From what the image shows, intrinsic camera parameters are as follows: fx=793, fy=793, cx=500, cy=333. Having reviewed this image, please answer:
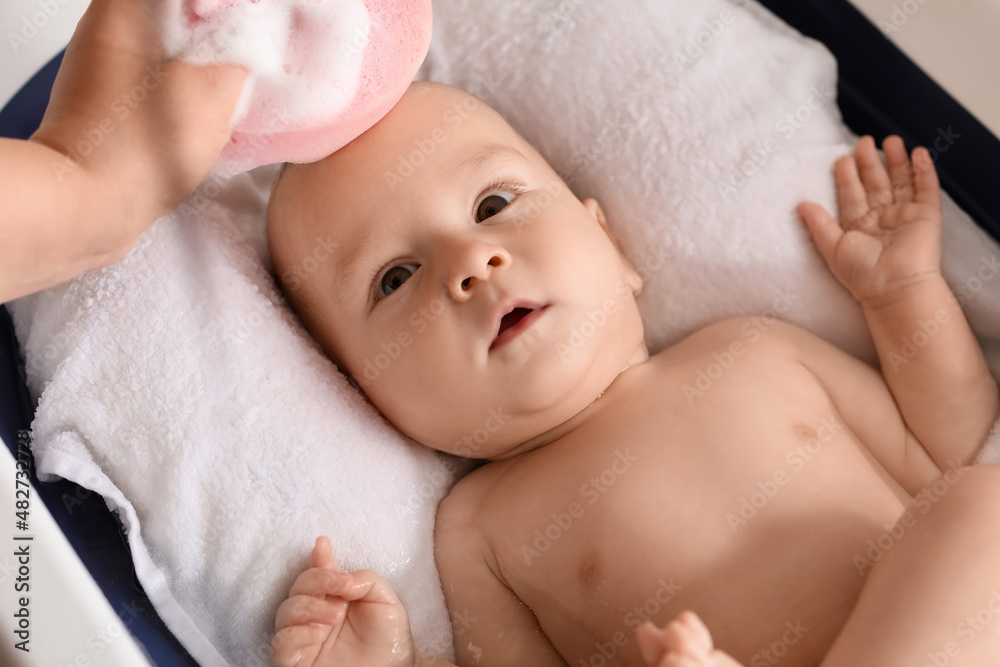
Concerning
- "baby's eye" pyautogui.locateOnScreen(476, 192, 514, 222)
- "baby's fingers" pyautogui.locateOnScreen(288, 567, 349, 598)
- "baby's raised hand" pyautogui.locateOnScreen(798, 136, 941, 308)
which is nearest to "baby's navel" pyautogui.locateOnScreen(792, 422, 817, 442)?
"baby's raised hand" pyautogui.locateOnScreen(798, 136, 941, 308)

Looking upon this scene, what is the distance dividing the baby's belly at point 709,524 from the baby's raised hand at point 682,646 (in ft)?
0.65

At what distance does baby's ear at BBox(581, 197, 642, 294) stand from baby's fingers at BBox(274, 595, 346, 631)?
551mm

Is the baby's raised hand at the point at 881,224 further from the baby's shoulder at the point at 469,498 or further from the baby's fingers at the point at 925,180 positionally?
the baby's shoulder at the point at 469,498

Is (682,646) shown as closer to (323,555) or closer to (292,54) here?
(323,555)

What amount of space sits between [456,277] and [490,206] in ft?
0.46

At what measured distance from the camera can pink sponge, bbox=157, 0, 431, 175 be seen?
2.58 ft

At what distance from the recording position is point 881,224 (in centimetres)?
105

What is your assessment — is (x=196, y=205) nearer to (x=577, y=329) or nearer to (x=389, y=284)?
(x=389, y=284)

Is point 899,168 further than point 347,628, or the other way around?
point 899,168

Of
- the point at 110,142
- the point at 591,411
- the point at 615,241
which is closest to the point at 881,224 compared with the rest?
the point at 615,241

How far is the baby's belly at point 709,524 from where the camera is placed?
84 centimetres

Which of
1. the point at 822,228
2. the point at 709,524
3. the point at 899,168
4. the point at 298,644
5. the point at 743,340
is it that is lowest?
the point at 298,644

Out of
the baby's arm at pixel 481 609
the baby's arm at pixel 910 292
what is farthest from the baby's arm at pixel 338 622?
the baby's arm at pixel 910 292

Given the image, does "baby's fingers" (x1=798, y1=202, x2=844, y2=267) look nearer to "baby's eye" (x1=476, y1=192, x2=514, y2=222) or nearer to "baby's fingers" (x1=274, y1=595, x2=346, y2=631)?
"baby's eye" (x1=476, y1=192, x2=514, y2=222)
